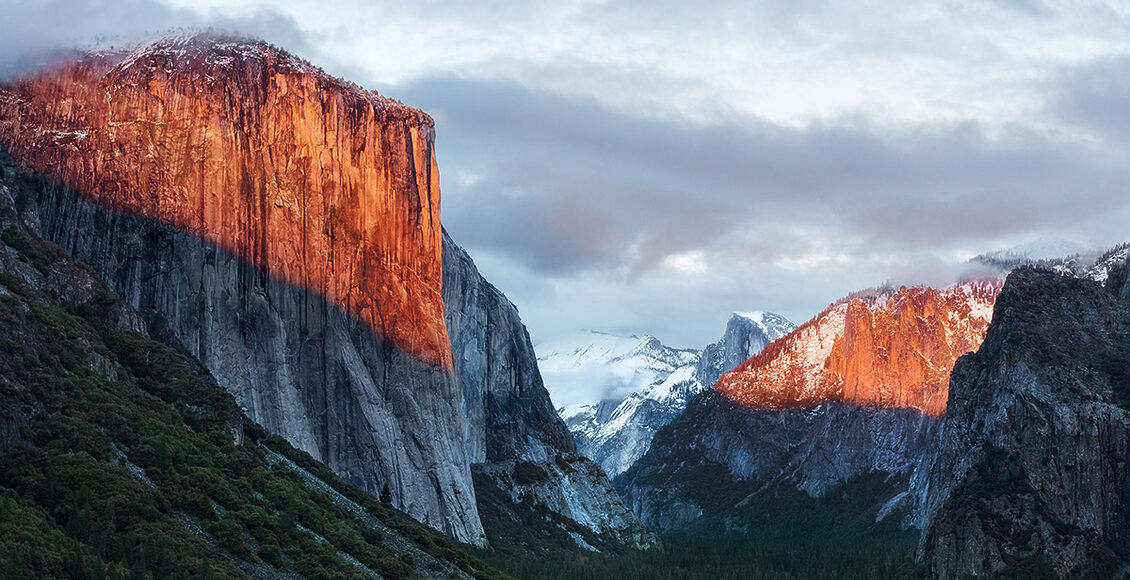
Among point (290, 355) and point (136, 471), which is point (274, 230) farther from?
point (136, 471)

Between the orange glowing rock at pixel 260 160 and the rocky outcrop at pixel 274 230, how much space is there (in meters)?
0.21

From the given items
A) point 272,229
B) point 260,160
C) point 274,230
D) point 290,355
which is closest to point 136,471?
point 290,355

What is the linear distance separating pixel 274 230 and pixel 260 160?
8518mm

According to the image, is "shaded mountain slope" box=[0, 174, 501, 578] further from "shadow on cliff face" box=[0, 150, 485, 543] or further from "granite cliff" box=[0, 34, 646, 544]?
"granite cliff" box=[0, 34, 646, 544]

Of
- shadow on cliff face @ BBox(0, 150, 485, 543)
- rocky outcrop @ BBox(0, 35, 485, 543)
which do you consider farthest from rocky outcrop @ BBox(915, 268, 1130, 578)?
rocky outcrop @ BBox(0, 35, 485, 543)

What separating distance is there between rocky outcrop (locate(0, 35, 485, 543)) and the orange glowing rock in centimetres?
21

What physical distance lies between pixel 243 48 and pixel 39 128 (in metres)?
27.8

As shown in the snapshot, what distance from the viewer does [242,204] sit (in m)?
164

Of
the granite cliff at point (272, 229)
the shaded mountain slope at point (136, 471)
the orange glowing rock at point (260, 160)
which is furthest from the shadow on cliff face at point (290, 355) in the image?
the shaded mountain slope at point (136, 471)

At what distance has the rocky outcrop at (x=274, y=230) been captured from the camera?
511 feet

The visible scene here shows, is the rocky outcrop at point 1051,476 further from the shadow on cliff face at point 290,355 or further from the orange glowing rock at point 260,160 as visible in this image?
the orange glowing rock at point 260,160

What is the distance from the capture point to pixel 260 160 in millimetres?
167750

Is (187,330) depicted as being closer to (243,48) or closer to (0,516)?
(243,48)

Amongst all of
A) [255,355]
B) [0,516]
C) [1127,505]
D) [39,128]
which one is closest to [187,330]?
[255,355]
